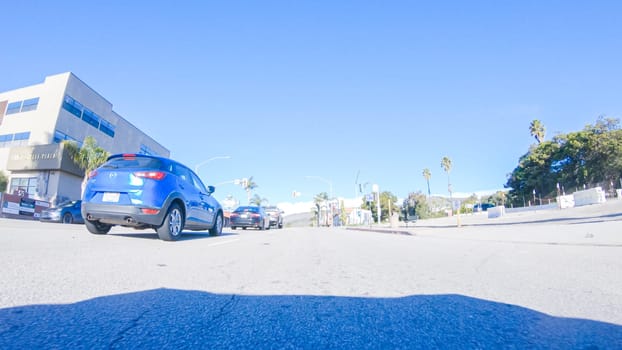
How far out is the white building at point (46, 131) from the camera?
30.7 meters

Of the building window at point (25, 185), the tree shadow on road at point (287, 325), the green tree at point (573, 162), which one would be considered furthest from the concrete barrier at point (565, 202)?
the building window at point (25, 185)

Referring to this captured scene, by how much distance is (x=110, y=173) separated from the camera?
6785 mm

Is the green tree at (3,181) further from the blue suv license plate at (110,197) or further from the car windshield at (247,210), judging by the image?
the blue suv license plate at (110,197)

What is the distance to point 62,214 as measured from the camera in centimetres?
1828

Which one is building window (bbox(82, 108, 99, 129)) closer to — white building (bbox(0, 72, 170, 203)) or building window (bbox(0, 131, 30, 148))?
white building (bbox(0, 72, 170, 203))

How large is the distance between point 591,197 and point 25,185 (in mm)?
57148

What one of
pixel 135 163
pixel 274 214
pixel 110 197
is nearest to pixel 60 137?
pixel 274 214

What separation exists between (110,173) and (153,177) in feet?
2.97

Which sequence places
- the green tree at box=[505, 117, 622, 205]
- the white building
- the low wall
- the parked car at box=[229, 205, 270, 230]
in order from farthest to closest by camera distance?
the green tree at box=[505, 117, 622, 205], the white building, the low wall, the parked car at box=[229, 205, 270, 230]

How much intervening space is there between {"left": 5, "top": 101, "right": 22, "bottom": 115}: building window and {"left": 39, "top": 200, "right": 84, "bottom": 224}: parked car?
79.0 ft

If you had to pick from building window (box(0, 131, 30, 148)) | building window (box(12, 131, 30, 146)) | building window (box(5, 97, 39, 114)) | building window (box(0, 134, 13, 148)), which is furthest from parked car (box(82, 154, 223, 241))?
building window (box(0, 134, 13, 148))

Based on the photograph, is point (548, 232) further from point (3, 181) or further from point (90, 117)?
point (3, 181)

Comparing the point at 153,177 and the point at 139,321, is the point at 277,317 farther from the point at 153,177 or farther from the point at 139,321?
the point at 153,177

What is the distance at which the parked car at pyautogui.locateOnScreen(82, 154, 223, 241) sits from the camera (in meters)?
6.54
